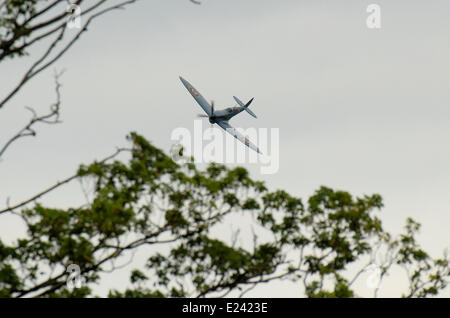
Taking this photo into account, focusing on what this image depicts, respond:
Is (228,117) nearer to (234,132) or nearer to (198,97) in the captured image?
(234,132)

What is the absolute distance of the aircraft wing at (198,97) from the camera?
838 inches

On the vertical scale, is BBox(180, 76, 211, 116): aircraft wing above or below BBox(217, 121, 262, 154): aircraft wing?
Answer: above

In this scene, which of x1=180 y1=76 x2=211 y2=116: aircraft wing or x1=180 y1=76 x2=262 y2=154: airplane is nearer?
x1=180 y1=76 x2=262 y2=154: airplane

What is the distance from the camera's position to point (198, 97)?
2234cm

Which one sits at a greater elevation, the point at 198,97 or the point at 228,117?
the point at 198,97

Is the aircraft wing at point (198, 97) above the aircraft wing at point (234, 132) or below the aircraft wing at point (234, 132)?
above

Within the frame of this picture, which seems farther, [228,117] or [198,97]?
[198,97]

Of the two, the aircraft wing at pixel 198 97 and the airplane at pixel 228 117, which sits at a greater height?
the aircraft wing at pixel 198 97

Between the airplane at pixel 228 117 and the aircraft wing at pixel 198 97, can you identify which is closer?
the airplane at pixel 228 117

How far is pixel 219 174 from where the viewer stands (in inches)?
864

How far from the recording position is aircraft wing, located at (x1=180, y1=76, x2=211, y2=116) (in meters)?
21.3

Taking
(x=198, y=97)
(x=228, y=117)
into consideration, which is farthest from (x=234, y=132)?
(x=198, y=97)
